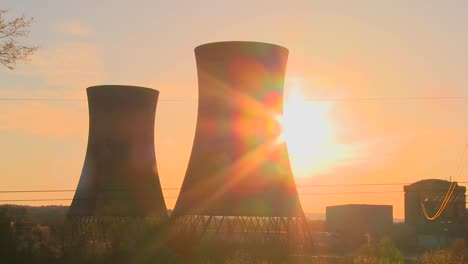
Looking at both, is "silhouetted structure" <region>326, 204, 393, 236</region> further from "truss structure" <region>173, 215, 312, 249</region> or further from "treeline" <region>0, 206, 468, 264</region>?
"truss structure" <region>173, 215, 312, 249</region>

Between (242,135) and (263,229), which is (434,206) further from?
(242,135)

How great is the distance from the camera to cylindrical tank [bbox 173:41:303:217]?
2123cm

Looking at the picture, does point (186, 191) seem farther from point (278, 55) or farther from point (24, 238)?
point (24, 238)

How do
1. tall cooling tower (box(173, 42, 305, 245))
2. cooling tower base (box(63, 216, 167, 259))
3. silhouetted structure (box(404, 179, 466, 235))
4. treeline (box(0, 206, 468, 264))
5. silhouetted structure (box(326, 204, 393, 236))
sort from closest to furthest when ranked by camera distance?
treeline (box(0, 206, 468, 264)) → tall cooling tower (box(173, 42, 305, 245)) → cooling tower base (box(63, 216, 167, 259)) → silhouetted structure (box(404, 179, 466, 235)) → silhouetted structure (box(326, 204, 393, 236))

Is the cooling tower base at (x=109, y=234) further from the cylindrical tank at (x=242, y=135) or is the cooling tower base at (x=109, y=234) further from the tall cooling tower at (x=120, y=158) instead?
the cylindrical tank at (x=242, y=135)

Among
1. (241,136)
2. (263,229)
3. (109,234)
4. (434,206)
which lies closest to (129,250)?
(109,234)

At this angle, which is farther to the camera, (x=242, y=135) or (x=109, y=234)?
(x=109, y=234)

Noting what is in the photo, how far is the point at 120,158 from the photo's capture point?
27.5 m

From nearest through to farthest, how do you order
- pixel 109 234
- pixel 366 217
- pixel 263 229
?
1. pixel 263 229
2. pixel 109 234
3. pixel 366 217

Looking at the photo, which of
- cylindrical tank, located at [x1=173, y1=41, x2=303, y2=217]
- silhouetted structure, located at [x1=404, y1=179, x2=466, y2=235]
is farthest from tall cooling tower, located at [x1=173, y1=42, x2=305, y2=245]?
silhouetted structure, located at [x1=404, y1=179, x2=466, y2=235]

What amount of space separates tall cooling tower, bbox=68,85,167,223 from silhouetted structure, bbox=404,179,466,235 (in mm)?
20700

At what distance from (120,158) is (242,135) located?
311 inches

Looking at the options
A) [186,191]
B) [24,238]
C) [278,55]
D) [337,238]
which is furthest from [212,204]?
[337,238]

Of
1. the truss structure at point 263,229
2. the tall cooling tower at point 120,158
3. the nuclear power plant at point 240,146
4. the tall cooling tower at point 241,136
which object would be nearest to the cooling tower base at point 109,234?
the tall cooling tower at point 120,158
